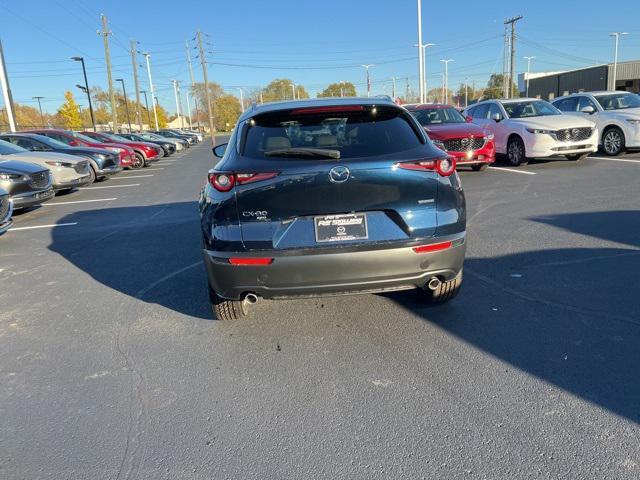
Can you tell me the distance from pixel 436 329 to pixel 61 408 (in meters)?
2.49

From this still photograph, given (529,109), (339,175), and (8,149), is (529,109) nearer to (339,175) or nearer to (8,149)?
(339,175)

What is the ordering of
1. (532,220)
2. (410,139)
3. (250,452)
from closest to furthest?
(250,452) < (410,139) < (532,220)

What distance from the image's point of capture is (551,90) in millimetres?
66125

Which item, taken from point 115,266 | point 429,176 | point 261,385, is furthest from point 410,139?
point 115,266

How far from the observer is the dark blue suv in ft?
10.1

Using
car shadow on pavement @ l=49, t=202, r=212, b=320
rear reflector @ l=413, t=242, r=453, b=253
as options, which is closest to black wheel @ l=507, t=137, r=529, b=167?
car shadow on pavement @ l=49, t=202, r=212, b=320

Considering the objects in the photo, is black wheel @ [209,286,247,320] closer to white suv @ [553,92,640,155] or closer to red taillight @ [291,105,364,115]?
red taillight @ [291,105,364,115]

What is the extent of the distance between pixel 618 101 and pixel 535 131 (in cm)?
387

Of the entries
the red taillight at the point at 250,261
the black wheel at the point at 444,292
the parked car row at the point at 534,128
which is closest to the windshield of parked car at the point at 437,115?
the parked car row at the point at 534,128

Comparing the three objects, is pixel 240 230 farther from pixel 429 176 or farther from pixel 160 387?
pixel 429 176

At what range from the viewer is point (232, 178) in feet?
10.3

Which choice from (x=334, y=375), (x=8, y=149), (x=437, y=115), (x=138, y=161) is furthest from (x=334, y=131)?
(x=138, y=161)

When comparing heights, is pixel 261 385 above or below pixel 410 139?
below

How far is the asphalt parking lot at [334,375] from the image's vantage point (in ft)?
7.63
